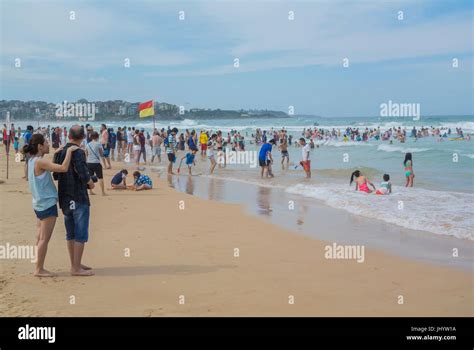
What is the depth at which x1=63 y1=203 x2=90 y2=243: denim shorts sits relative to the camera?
6.00m

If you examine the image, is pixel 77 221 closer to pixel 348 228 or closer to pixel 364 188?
pixel 348 228

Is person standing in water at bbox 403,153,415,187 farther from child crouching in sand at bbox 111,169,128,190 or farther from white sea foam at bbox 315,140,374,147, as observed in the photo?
white sea foam at bbox 315,140,374,147

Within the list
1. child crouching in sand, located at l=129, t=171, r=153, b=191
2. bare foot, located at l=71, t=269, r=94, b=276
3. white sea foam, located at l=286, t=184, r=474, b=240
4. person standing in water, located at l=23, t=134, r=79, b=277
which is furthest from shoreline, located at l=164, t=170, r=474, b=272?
person standing in water, located at l=23, t=134, r=79, b=277

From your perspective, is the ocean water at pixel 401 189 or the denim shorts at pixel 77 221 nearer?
the denim shorts at pixel 77 221

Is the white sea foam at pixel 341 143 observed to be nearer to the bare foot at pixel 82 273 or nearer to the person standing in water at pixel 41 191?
the bare foot at pixel 82 273

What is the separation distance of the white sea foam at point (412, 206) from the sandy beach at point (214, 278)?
2.82 metres

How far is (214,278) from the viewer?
616 centimetres

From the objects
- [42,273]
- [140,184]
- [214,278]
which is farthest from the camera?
[140,184]

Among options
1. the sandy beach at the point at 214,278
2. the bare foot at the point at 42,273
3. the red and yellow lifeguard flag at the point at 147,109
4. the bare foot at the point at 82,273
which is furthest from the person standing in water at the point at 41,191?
the red and yellow lifeguard flag at the point at 147,109

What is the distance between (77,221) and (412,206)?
8.92m

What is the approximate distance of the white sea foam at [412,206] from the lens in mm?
10055

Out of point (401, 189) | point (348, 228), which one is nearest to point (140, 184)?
point (348, 228)
